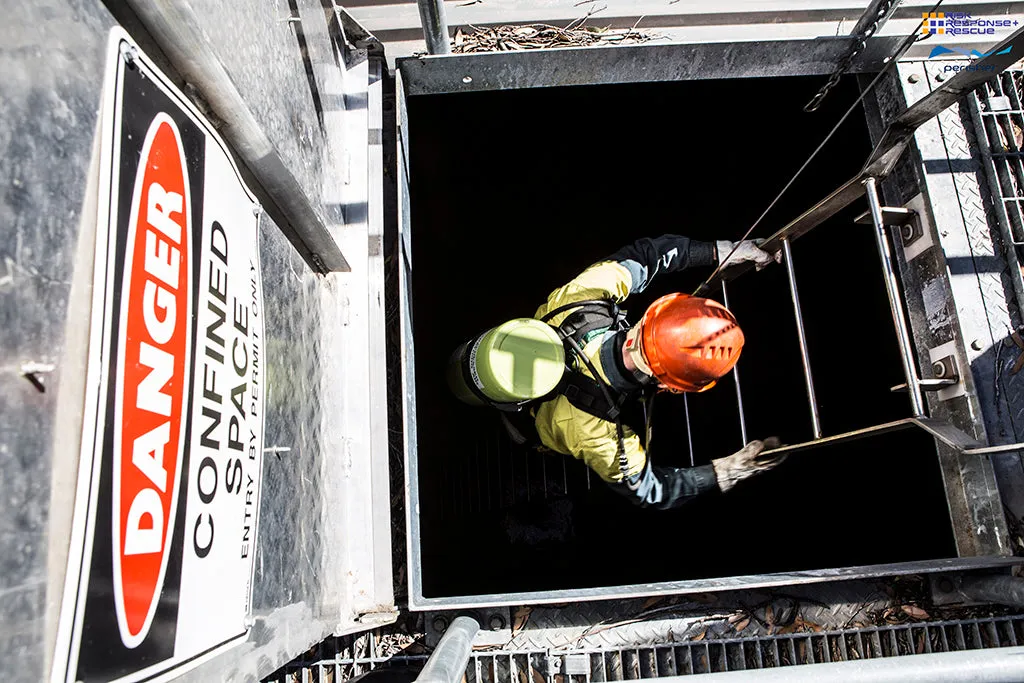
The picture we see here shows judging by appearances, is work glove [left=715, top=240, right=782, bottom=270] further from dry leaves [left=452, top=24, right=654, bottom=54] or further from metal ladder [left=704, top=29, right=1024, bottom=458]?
dry leaves [left=452, top=24, right=654, bottom=54]

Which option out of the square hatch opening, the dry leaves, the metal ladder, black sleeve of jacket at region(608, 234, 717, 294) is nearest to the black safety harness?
black sleeve of jacket at region(608, 234, 717, 294)

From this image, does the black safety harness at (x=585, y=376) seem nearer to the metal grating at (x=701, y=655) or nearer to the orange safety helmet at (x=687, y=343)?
the orange safety helmet at (x=687, y=343)

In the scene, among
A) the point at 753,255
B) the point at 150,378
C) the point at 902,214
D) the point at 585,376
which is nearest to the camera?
the point at 150,378

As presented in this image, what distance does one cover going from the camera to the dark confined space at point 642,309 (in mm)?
4570

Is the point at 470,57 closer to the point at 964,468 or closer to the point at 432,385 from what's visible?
the point at 432,385

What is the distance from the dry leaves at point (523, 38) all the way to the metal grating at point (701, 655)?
10.2ft

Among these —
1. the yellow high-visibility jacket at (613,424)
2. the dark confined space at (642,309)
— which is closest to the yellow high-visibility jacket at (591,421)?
the yellow high-visibility jacket at (613,424)

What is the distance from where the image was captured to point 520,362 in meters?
2.99

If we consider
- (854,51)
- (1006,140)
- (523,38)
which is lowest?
(1006,140)

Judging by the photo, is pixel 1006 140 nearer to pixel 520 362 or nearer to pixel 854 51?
pixel 854 51

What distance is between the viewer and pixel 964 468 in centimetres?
327

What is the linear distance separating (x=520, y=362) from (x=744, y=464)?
6.04 ft

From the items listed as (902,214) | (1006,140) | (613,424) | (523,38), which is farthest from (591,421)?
(1006,140)

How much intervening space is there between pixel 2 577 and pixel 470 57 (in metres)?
3.22
